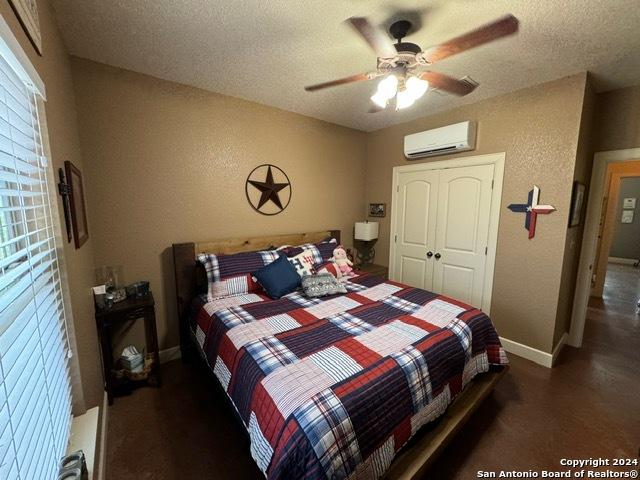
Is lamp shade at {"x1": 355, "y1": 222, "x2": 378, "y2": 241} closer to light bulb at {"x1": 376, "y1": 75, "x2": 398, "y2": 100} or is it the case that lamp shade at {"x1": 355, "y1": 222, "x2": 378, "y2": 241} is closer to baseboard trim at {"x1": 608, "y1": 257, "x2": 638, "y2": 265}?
light bulb at {"x1": 376, "y1": 75, "x2": 398, "y2": 100}

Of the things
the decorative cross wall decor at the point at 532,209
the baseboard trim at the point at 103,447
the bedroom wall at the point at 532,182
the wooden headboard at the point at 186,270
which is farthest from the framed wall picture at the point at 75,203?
the decorative cross wall decor at the point at 532,209

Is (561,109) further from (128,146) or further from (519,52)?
(128,146)

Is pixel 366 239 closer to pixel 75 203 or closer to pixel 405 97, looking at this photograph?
pixel 405 97

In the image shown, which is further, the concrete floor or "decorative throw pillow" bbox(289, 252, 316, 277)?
"decorative throw pillow" bbox(289, 252, 316, 277)

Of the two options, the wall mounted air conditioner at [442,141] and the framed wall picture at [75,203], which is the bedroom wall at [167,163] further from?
the wall mounted air conditioner at [442,141]

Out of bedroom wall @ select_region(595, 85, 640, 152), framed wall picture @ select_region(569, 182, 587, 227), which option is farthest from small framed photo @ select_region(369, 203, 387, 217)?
bedroom wall @ select_region(595, 85, 640, 152)

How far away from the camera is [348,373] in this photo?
1260mm

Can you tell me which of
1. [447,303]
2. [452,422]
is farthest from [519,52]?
[452,422]

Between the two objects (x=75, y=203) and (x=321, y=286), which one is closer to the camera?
(x=75, y=203)

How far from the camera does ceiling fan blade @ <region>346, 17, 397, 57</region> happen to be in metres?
1.16

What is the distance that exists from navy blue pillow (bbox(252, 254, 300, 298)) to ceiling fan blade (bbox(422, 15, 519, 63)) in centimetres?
178

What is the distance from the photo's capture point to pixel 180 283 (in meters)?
2.33

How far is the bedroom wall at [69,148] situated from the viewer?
124cm

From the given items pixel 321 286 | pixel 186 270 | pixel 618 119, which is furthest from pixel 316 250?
pixel 618 119
